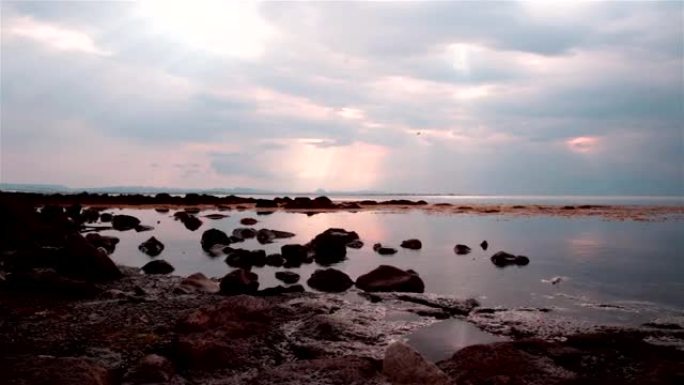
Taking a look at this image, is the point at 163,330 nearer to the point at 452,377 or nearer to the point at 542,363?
the point at 452,377

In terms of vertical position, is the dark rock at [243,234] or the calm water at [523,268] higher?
the dark rock at [243,234]

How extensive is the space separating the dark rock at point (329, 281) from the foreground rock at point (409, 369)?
9.65 metres

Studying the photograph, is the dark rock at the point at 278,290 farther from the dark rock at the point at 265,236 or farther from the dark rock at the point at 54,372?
the dark rock at the point at 265,236

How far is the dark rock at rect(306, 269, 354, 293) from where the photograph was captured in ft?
64.2

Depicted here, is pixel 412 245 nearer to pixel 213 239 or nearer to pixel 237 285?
pixel 213 239

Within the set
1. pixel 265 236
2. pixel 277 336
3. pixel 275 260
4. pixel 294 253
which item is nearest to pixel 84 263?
pixel 275 260

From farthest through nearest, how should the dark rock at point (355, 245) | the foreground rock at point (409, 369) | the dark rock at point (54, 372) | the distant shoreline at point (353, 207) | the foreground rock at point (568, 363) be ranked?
the distant shoreline at point (353, 207), the dark rock at point (355, 245), the foreground rock at point (568, 363), the foreground rock at point (409, 369), the dark rock at point (54, 372)

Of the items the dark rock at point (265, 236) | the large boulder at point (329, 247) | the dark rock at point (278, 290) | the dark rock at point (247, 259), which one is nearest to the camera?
the dark rock at point (278, 290)

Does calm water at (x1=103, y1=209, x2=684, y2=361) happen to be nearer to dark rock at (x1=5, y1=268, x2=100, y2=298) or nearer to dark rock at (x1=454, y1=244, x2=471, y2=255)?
dark rock at (x1=454, y1=244, x2=471, y2=255)

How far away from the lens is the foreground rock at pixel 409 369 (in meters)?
9.16

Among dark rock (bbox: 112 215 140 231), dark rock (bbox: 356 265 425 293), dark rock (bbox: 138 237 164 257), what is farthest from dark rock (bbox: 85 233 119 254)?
dark rock (bbox: 356 265 425 293)

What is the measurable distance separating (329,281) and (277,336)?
24.9ft

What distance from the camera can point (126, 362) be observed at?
1034 cm

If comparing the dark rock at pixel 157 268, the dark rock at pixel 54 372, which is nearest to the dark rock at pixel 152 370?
the dark rock at pixel 54 372
